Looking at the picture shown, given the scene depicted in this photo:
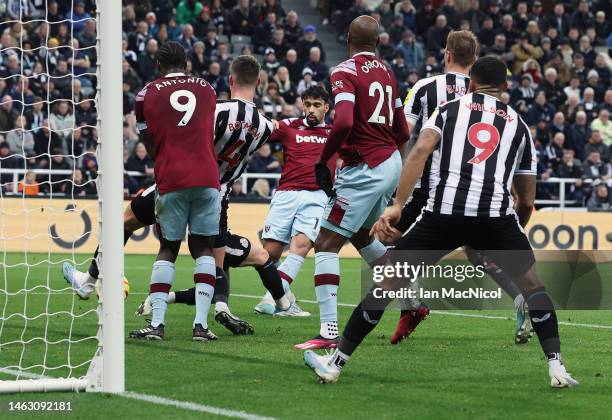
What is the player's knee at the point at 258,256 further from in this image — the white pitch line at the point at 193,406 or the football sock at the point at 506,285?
the white pitch line at the point at 193,406

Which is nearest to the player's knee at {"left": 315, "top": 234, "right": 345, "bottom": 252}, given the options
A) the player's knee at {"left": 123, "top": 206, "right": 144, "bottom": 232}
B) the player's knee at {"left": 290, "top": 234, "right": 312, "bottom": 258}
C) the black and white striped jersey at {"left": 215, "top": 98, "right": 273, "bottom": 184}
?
the black and white striped jersey at {"left": 215, "top": 98, "right": 273, "bottom": 184}

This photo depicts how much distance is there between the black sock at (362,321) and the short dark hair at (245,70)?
2983 mm

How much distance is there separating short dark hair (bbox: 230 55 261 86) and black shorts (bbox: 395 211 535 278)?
8.97ft

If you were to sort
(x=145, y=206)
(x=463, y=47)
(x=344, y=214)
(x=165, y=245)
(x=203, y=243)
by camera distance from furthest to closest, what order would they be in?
(x=145, y=206) < (x=463, y=47) < (x=203, y=243) < (x=165, y=245) < (x=344, y=214)

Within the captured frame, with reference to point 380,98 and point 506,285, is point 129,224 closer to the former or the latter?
point 380,98

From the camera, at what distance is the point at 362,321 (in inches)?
259

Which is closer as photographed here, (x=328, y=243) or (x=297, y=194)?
(x=328, y=243)

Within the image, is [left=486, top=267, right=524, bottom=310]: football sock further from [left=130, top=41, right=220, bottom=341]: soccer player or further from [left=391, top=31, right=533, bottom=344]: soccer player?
[left=130, top=41, right=220, bottom=341]: soccer player

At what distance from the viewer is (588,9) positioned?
28.7m

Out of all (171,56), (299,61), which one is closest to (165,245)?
(171,56)

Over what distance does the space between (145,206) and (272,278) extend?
4.59 feet

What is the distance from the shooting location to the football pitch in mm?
5914

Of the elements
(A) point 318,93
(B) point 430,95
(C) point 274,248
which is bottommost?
(C) point 274,248

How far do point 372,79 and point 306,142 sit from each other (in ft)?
11.3
